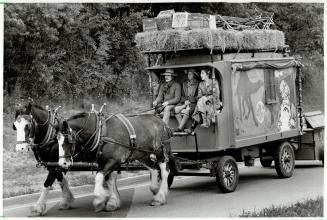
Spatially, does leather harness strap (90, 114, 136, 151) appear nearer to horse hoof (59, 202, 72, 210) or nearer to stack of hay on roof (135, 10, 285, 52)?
horse hoof (59, 202, 72, 210)

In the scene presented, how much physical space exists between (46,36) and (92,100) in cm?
326

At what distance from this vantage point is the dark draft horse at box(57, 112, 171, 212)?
9.67 metres

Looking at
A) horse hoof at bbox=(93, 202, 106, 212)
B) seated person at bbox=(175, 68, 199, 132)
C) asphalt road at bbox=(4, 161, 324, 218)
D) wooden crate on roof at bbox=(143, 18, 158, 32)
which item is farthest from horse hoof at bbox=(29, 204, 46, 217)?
wooden crate on roof at bbox=(143, 18, 158, 32)

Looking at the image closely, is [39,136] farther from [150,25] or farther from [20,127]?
[150,25]

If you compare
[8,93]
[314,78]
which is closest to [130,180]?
[8,93]

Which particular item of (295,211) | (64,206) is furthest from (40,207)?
(295,211)

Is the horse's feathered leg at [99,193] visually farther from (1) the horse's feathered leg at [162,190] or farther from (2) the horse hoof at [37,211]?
(1) the horse's feathered leg at [162,190]

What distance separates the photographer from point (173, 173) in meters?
12.0

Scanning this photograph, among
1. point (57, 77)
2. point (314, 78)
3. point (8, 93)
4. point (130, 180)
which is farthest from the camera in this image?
point (314, 78)

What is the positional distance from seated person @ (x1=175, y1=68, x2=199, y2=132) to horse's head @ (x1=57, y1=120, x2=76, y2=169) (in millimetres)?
2978

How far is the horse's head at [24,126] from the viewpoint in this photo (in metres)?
9.47

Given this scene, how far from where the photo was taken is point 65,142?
9570 millimetres

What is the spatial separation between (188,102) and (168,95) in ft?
1.38

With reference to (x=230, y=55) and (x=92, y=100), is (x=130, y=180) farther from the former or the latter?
(x=92, y=100)
